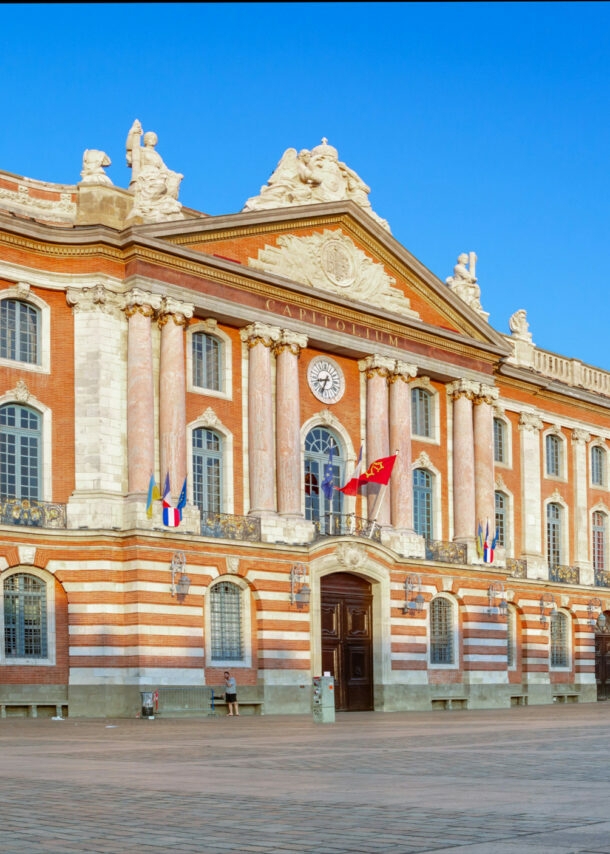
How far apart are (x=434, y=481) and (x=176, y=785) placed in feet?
121

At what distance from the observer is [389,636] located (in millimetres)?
45062

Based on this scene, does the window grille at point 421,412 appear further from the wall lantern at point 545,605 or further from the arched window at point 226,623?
the arched window at point 226,623

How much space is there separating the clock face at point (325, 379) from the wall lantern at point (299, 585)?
6563mm

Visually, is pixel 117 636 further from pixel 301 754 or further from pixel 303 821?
pixel 303 821

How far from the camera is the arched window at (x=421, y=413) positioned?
49219 mm

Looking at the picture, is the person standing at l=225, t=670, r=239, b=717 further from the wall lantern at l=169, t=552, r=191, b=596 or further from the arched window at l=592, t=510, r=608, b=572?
the arched window at l=592, t=510, r=608, b=572

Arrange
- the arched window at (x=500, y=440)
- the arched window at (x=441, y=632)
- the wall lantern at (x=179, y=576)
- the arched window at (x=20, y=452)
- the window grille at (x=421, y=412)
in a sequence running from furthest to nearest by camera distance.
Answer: the arched window at (x=500, y=440), the window grille at (x=421, y=412), the arched window at (x=441, y=632), the wall lantern at (x=179, y=576), the arched window at (x=20, y=452)

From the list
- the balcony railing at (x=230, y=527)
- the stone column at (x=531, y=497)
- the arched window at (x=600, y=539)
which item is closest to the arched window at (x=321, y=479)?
the balcony railing at (x=230, y=527)

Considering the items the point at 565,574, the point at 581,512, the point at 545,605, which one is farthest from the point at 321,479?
the point at 581,512

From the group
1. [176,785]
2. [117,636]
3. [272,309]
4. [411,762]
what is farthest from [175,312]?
[176,785]

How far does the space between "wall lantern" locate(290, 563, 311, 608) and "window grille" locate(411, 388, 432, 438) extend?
9.20 meters

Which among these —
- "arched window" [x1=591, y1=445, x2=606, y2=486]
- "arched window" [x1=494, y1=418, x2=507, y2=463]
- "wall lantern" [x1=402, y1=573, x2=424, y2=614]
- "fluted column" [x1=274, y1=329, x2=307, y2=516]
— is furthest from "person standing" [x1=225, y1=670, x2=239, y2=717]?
"arched window" [x1=591, y1=445, x2=606, y2=486]

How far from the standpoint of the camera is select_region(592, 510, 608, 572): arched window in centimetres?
6156

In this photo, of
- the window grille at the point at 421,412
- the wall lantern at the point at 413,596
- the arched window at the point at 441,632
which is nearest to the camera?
the wall lantern at the point at 413,596
